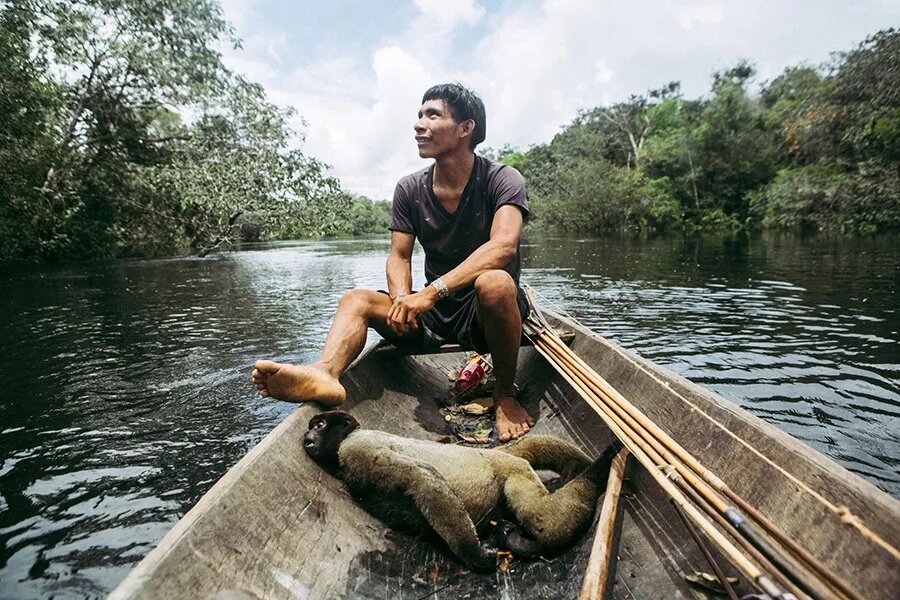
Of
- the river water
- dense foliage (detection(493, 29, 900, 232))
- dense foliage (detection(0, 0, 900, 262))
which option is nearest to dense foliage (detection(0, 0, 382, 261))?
dense foliage (detection(0, 0, 900, 262))

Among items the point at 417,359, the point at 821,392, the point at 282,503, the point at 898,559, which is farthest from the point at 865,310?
the point at 282,503

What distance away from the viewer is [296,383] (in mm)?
2115

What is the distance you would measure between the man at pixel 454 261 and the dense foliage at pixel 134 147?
12.2 m

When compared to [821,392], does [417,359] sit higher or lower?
higher

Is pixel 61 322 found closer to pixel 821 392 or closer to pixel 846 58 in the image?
pixel 821 392

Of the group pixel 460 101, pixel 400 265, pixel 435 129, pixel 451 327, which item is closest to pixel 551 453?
pixel 451 327

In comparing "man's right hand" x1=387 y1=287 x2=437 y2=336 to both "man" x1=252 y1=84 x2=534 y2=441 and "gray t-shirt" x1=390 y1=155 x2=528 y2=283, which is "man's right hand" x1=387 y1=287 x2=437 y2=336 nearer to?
"man" x1=252 y1=84 x2=534 y2=441

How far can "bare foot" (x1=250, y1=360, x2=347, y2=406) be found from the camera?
202 centimetres

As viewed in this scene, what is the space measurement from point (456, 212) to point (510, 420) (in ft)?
4.22

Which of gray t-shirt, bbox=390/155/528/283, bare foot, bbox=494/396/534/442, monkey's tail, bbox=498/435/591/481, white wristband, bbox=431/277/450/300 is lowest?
bare foot, bbox=494/396/534/442

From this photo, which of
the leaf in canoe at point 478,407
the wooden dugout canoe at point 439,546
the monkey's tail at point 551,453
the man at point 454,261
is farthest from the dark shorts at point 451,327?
the wooden dugout canoe at point 439,546

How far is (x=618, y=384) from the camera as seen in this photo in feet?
9.12

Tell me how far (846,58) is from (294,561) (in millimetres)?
29510

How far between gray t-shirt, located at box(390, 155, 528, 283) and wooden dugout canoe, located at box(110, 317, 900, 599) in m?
1.40
